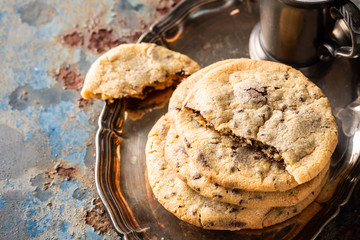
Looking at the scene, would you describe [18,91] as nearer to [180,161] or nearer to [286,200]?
[180,161]

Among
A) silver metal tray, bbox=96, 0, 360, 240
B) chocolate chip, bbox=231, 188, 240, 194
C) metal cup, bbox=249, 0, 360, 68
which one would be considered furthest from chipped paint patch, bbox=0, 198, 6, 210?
metal cup, bbox=249, 0, 360, 68

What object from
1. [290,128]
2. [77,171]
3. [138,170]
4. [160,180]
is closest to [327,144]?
[290,128]

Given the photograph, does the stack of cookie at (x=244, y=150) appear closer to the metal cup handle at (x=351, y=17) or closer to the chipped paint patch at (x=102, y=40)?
the metal cup handle at (x=351, y=17)

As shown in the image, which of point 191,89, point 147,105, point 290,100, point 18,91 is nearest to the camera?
point 290,100

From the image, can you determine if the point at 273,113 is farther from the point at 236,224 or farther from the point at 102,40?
the point at 102,40

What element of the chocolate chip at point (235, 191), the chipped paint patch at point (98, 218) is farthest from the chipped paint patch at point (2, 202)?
the chocolate chip at point (235, 191)

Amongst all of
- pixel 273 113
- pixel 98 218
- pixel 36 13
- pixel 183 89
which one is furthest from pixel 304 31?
pixel 36 13
